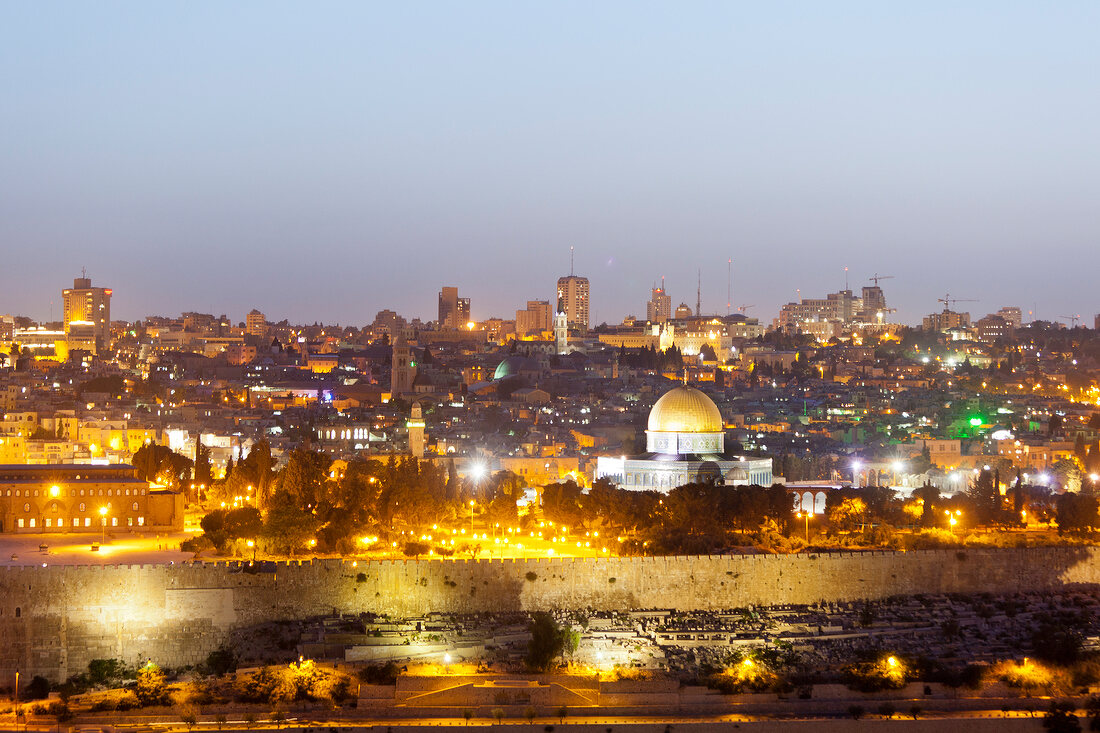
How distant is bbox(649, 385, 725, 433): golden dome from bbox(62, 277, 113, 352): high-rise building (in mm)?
87056

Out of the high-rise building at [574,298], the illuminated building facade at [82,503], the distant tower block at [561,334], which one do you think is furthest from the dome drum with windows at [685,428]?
the high-rise building at [574,298]

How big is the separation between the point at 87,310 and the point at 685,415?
94.8 m

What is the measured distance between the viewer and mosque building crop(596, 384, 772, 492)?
47.7 m

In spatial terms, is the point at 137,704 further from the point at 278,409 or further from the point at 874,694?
the point at 278,409

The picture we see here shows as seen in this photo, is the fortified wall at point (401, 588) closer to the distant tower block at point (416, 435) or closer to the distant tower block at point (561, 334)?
the distant tower block at point (416, 435)

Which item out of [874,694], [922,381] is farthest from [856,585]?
[922,381]

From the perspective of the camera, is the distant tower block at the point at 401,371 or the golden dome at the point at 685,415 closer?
the golden dome at the point at 685,415

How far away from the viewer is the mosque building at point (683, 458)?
4766 centimetres

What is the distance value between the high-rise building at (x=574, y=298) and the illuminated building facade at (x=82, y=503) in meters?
112

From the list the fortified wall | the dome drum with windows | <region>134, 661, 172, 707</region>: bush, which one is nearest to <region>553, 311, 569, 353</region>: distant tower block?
the dome drum with windows

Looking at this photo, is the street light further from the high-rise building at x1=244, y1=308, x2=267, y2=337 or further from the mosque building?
the high-rise building at x1=244, y1=308, x2=267, y2=337

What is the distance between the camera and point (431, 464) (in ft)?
159

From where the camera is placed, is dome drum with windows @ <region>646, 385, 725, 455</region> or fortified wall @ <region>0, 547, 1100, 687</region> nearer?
fortified wall @ <region>0, 547, 1100, 687</region>

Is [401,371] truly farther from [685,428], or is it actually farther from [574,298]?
[574,298]
